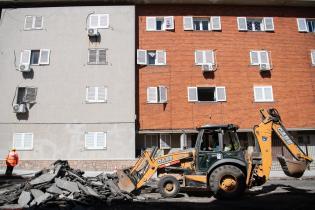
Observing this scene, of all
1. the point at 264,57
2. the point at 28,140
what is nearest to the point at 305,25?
the point at 264,57

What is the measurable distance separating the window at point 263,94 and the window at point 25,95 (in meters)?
16.2

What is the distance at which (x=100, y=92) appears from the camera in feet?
70.6

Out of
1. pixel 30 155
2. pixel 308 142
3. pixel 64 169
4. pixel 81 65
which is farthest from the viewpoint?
pixel 308 142

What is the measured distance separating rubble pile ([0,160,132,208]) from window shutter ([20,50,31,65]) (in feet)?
40.8

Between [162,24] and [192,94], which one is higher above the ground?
[162,24]

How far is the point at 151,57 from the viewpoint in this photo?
23.2m

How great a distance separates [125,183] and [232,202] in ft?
12.5

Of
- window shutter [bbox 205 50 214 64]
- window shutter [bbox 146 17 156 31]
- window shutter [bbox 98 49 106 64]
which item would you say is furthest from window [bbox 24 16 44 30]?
window shutter [bbox 205 50 214 64]

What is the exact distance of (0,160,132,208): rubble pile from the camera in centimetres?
975

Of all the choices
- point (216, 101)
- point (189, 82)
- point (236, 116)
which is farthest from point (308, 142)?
point (189, 82)

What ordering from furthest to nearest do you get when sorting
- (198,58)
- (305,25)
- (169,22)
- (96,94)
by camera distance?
(305,25) < (169,22) < (198,58) < (96,94)

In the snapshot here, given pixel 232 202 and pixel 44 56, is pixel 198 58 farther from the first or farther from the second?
pixel 232 202

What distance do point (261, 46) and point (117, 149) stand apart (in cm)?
1365

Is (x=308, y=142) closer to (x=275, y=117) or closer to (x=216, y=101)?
(x=216, y=101)
